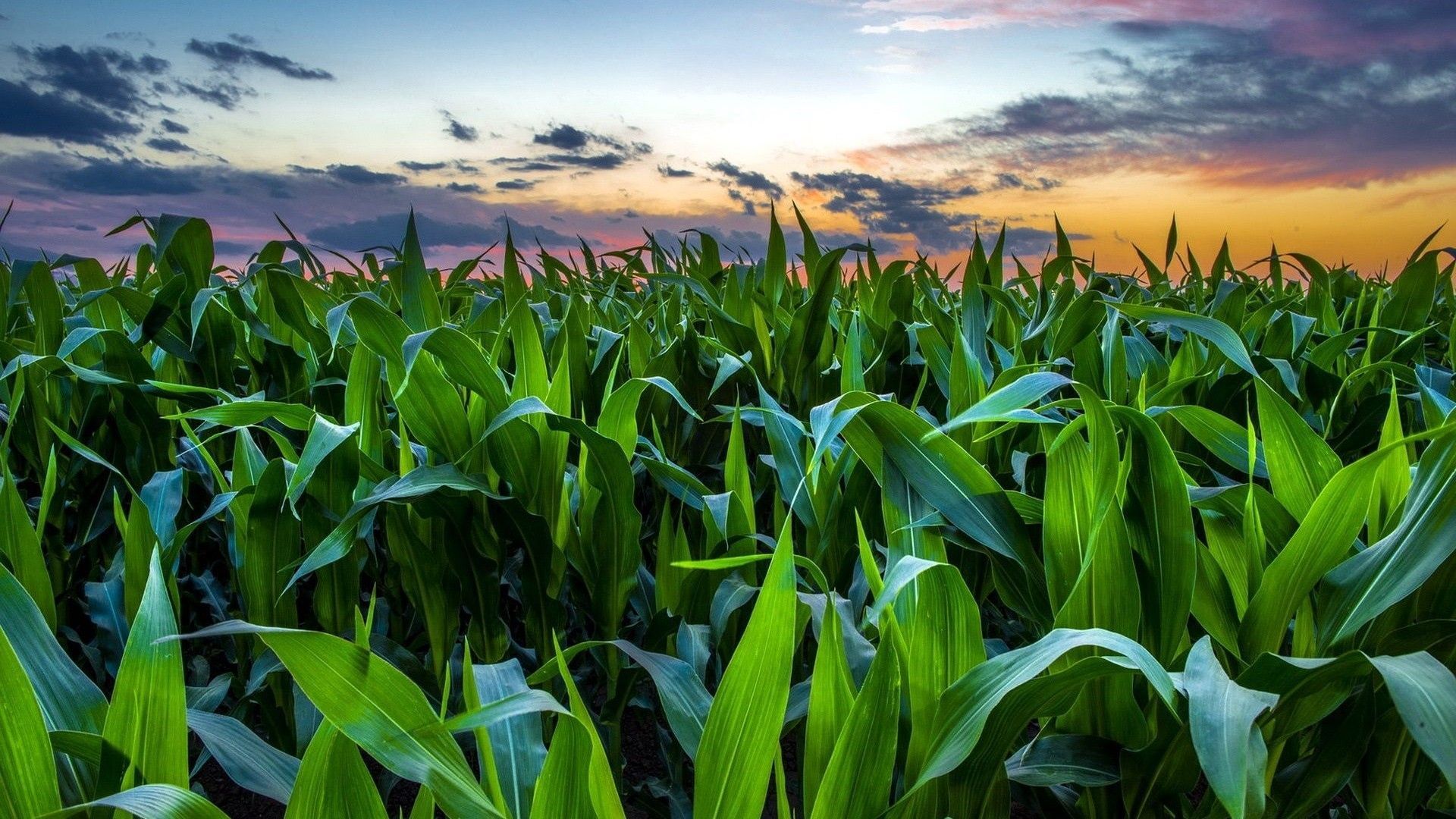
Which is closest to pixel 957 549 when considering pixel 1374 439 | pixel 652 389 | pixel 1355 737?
pixel 1355 737

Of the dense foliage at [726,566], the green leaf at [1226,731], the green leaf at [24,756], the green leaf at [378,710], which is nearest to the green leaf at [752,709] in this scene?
the dense foliage at [726,566]

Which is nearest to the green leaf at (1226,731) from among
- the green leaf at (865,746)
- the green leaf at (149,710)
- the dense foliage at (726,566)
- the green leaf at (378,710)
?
the dense foliage at (726,566)

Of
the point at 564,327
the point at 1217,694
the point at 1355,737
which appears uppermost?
the point at 564,327

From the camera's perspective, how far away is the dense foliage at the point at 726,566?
582mm

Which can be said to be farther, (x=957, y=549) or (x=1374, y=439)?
(x=1374, y=439)

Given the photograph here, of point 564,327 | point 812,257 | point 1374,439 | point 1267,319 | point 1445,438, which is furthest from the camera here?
point 812,257

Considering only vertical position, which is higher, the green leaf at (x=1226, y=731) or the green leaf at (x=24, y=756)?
the green leaf at (x=1226, y=731)

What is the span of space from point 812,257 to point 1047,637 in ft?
5.87

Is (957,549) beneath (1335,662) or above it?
beneath

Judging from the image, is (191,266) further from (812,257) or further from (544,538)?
(812,257)

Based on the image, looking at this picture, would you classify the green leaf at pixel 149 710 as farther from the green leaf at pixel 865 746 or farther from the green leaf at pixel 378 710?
the green leaf at pixel 865 746

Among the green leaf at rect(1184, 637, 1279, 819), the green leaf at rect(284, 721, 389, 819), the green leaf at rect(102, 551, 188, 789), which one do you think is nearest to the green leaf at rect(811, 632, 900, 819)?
the green leaf at rect(1184, 637, 1279, 819)

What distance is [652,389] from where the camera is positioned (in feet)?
4.77

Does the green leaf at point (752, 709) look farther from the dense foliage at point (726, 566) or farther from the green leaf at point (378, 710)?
the green leaf at point (378, 710)
